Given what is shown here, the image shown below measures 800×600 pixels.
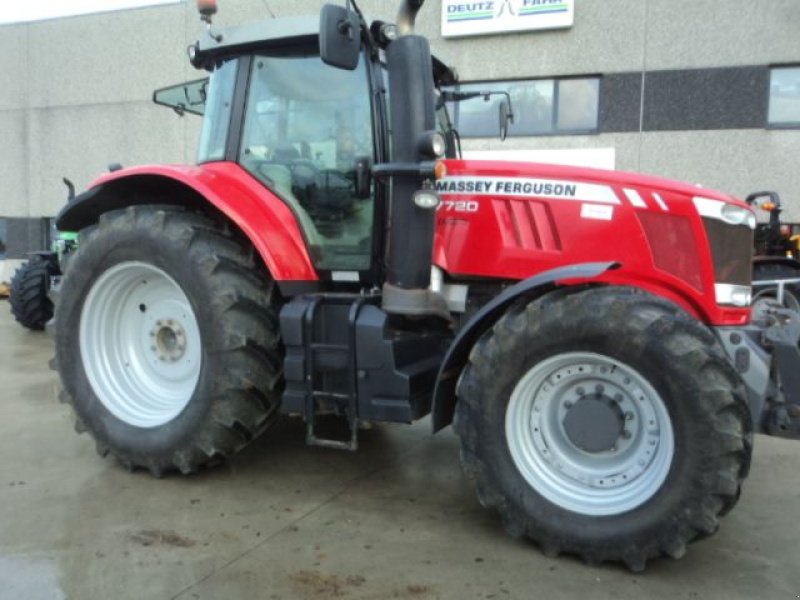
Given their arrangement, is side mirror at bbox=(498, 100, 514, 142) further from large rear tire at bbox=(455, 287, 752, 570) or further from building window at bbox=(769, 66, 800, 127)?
building window at bbox=(769, 66, 800, 127)

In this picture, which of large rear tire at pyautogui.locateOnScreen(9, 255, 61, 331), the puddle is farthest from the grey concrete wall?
the puddle

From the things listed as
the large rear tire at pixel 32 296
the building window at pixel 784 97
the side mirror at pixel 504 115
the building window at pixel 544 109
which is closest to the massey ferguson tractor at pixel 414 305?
the side mirror at pixel 504 115

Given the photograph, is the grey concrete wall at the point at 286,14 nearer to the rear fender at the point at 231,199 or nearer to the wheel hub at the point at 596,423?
the rear fender at the point at 231,199

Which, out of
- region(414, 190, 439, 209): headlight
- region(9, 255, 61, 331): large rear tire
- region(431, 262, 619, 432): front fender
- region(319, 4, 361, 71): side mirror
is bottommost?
region(9, 255, 61, 331): large rear tire

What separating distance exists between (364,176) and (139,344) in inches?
69.4

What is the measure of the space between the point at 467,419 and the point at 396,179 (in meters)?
1.19

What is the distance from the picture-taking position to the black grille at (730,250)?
3.15m

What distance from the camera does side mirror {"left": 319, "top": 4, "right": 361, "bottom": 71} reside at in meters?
3.04

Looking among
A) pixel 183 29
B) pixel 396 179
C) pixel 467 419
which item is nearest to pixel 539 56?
pixel 183 29

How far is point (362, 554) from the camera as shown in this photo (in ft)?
9.79

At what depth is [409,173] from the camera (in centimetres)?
326

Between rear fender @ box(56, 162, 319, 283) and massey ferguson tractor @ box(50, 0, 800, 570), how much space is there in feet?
0.05

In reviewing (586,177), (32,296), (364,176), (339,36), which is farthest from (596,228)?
(32,296)

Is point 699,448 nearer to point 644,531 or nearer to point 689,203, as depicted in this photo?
point 644,531
